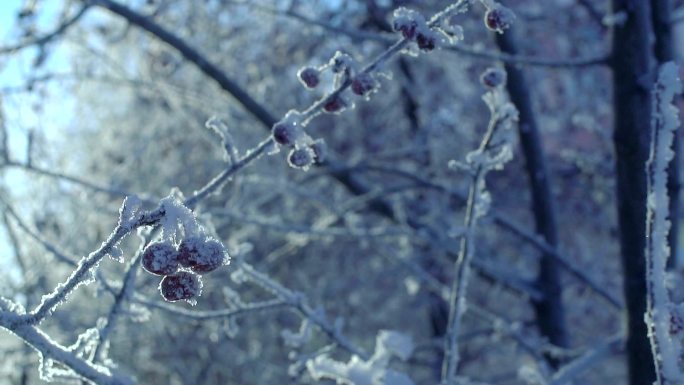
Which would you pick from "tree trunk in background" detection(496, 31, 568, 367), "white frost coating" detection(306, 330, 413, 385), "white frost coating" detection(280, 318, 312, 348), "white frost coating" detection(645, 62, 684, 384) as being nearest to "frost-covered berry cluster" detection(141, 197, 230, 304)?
"white frost coating" detection(645, 62, 684, 384)

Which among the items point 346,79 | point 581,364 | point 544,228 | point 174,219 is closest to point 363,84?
point 346,79

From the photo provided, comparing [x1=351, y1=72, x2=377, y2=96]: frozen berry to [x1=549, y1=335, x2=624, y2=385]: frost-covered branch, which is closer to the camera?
[x1=351, y1=72, x2=377, y2=96]: frozen berry

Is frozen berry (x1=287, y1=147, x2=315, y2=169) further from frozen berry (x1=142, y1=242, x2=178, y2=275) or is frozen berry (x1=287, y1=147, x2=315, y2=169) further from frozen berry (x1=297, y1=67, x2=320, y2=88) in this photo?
frozen berry (x1=142, y1=242, x2=178, y2=275)

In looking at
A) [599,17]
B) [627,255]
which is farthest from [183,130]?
[627,255]

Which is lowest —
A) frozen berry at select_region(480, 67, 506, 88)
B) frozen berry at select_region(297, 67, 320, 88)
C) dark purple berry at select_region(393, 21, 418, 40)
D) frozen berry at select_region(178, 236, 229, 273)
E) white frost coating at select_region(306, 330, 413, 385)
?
frozen berry at select_region(178, 236, 229, 273)

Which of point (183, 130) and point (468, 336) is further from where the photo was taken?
point (183, 130)

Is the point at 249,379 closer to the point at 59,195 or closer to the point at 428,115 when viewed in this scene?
the point at 59,195

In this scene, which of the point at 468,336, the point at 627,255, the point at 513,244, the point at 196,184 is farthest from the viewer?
the point at 196,184

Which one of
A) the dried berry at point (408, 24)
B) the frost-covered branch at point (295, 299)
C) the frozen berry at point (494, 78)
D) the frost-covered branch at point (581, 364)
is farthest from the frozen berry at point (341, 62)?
the frost-covered branch at point (581, 364)
